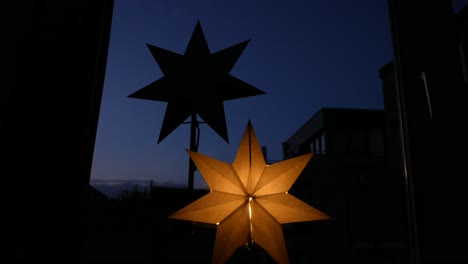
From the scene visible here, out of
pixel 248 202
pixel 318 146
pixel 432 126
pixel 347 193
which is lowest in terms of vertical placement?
pixel 248 202

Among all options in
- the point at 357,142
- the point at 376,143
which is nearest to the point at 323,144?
the point at 357,142

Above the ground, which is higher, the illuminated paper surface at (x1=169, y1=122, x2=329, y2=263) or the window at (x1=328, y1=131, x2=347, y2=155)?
the window at (x1=328, y1=131, x2=347, y2=155)

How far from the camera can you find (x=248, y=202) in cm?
143

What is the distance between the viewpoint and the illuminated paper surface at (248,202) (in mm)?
1372

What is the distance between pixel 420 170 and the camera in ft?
4.70

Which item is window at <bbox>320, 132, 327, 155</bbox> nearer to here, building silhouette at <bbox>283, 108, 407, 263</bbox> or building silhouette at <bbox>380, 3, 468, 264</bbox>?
building silhouette at <bbox>283, 108, 407, 263</bbox>

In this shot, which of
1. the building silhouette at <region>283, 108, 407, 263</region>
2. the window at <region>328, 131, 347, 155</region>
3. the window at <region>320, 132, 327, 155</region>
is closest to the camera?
the building silhouette at <region>283, 108, 407, 263</region>

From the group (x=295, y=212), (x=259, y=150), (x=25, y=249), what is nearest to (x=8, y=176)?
(x=25, y=249)

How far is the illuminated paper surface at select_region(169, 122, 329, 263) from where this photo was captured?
137 cm

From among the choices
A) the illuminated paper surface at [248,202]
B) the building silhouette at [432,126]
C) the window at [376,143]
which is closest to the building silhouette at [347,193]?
the window at [376,143]

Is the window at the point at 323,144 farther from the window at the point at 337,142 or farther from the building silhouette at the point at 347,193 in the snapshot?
the window at the point at 337,142

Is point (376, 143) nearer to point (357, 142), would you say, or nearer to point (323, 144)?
point (357, 142)

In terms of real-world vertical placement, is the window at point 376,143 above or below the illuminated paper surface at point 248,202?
above

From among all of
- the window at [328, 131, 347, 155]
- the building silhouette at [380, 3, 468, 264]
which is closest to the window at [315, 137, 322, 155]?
the window at [328, 131, 347, 155]
